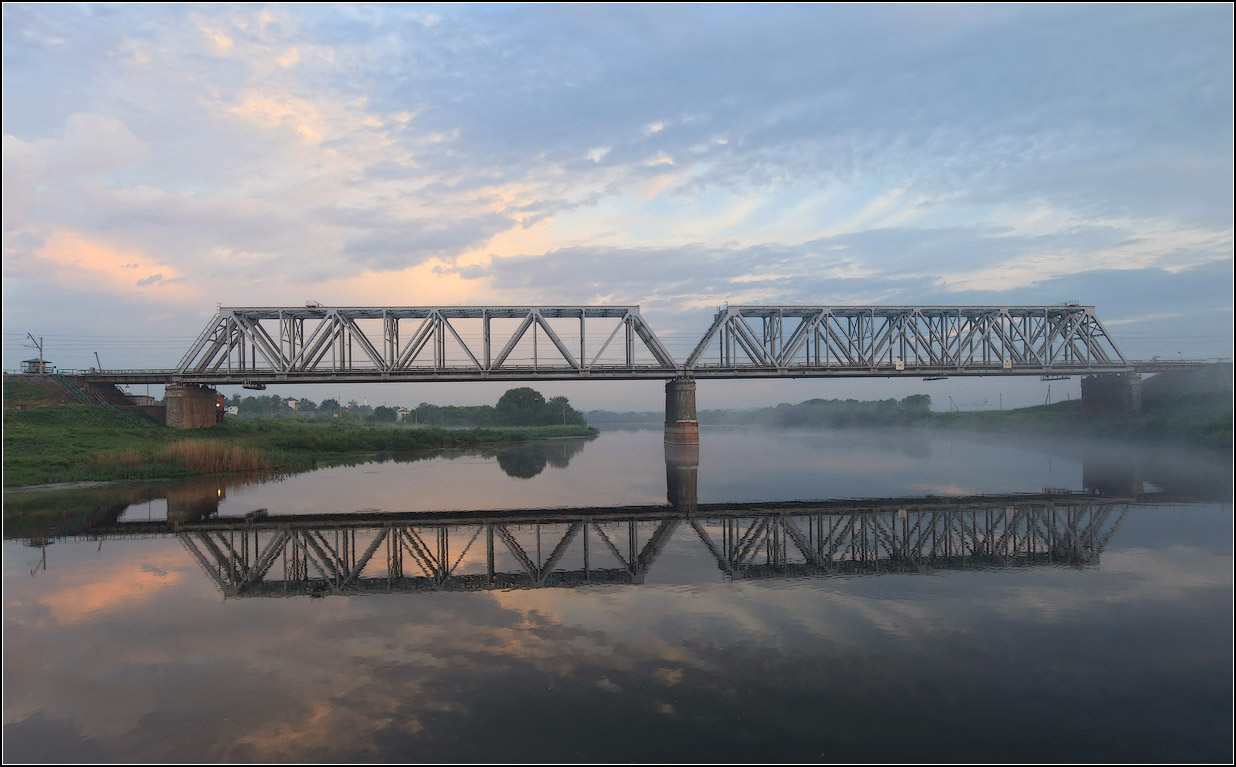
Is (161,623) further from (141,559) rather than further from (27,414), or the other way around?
(27,414)

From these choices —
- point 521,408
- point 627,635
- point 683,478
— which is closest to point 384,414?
point 521,408

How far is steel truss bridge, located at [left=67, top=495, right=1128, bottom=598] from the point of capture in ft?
46.5

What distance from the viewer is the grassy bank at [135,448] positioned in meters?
32.2

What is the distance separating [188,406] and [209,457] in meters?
20.2

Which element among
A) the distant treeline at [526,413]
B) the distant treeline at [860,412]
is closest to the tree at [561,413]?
the distant treeline at [526,413]

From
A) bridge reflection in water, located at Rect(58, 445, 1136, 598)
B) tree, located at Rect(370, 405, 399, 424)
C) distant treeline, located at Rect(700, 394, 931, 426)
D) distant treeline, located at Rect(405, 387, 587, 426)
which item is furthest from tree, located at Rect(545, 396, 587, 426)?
bridge reflection in water, located at Rect(58, 445, 1136, 598)

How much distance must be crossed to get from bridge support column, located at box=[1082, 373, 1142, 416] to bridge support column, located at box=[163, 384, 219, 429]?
294ft

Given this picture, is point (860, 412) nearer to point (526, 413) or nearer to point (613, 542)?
point (526, 413)

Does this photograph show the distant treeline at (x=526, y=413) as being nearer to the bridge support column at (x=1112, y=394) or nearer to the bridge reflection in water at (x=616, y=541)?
the bridge support column at (x=1112, y=394)

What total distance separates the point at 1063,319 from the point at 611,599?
247ft

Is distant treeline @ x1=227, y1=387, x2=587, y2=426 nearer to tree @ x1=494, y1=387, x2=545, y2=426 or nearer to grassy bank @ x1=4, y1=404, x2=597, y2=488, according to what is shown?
tree @ x1=494, y1=387, x2=545, y2=426

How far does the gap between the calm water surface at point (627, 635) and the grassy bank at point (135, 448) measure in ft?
41.2

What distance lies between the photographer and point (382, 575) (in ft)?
47.1

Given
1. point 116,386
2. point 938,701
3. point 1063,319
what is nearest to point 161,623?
point 938,701
